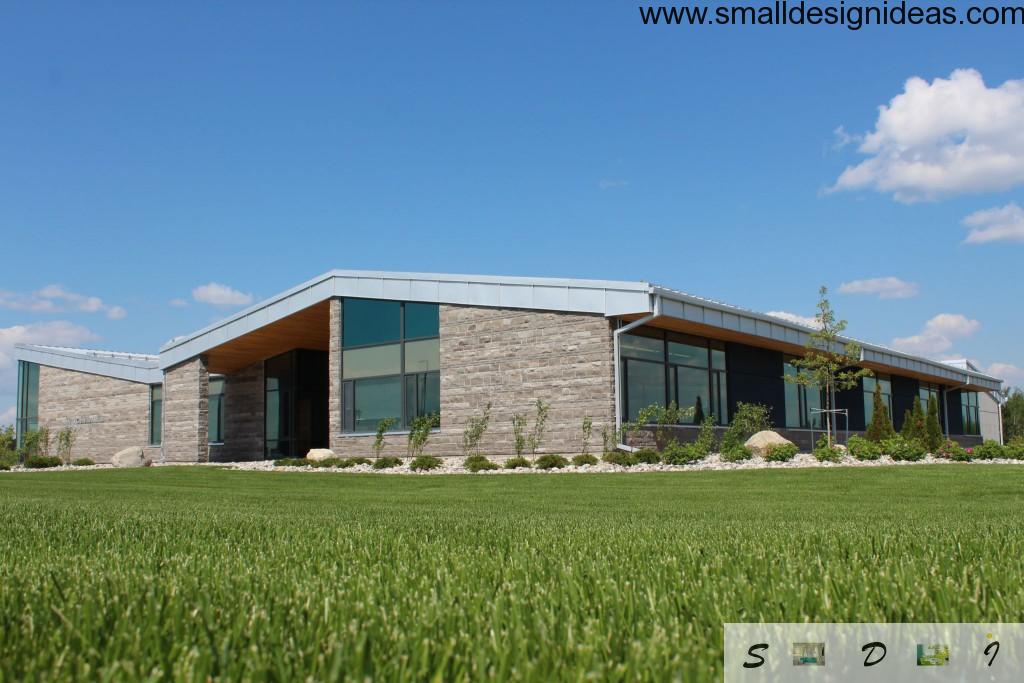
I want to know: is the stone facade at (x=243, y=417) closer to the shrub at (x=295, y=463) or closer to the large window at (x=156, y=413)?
the large window at (x=156, y=413)

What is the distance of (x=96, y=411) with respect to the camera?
3691 centimetres

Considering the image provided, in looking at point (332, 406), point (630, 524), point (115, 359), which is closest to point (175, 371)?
point (115, 359)

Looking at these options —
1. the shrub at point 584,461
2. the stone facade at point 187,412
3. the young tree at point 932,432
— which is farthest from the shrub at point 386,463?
the young tree at point 932,432

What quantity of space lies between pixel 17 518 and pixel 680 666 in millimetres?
6273

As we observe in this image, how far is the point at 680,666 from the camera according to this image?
1950 mm

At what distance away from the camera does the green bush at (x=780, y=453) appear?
67.8ft

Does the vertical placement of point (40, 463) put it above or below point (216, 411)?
below

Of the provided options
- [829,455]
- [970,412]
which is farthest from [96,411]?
[970,412]

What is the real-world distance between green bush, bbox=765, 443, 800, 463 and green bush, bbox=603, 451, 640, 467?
131 inches

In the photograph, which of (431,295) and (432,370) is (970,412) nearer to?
(432,370)

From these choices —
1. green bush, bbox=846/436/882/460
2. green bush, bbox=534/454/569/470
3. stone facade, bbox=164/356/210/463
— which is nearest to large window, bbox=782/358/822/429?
green bush, bbox=846/436/882/460

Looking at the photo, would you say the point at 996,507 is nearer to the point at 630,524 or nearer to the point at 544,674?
the point at 630,524

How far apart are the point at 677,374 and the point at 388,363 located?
8742mm

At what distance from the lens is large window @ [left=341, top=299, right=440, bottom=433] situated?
25219 millimetres
